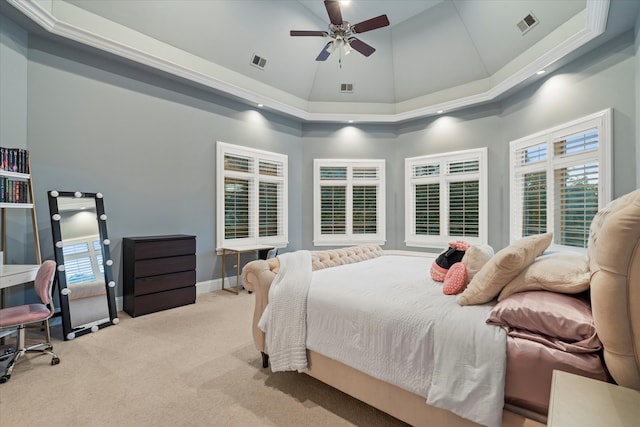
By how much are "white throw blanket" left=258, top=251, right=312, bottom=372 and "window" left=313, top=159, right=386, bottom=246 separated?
14.1 feet

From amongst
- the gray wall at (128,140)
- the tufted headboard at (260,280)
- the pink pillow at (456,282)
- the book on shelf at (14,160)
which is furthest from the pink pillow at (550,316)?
the gray wall at (128,140)

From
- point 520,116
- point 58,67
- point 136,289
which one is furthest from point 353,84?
point 136,289

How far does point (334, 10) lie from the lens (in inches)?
134

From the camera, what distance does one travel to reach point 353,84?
627 centimetres

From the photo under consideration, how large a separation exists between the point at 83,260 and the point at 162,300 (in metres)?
1.05

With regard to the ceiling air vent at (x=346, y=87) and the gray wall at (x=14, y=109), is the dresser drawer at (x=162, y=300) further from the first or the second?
the ceiling air vent at (x=346, y=87)

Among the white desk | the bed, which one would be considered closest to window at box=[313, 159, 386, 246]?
the bed

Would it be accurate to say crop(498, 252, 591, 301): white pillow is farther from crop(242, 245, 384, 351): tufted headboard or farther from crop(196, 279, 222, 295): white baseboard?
crop(196, 279, 222, 295): white baseboard

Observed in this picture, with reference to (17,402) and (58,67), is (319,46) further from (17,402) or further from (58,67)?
(17,402)

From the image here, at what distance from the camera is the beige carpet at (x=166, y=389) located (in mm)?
1947

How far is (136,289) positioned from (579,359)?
4308mm

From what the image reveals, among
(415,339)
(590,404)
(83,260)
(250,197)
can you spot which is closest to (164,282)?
(83,260)

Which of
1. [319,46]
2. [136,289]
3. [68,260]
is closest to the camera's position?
[68,260]

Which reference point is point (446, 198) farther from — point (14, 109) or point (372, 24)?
point (14, 109)
